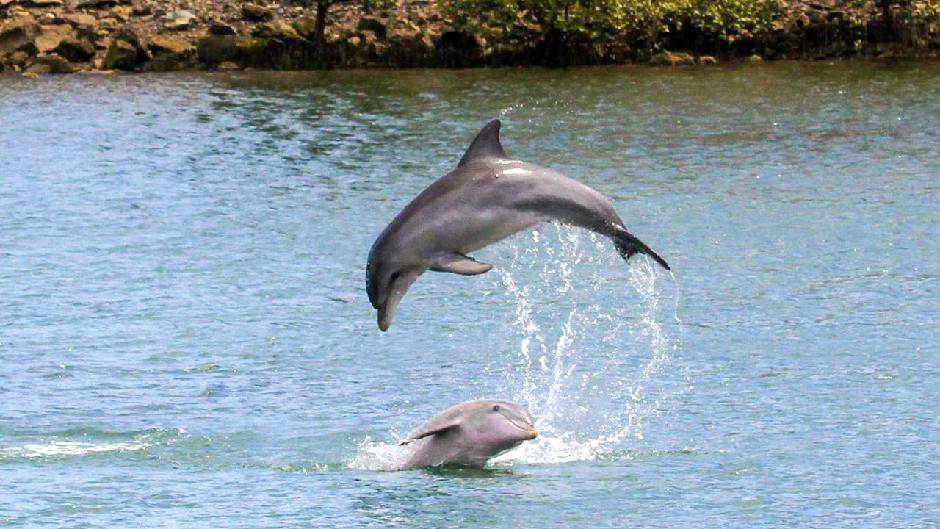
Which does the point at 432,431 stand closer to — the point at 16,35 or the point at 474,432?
the point at 474,432

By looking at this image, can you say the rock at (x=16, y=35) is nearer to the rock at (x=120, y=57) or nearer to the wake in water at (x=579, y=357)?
the rock at (x=120, y=57)

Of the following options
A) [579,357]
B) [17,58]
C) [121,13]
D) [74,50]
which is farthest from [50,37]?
[579,357]

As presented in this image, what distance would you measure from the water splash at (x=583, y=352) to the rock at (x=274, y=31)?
1419 inches

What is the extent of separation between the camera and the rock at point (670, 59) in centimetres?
6844

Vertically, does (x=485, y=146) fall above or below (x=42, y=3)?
above

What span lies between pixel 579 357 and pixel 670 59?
4421 cm

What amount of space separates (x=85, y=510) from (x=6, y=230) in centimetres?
1921

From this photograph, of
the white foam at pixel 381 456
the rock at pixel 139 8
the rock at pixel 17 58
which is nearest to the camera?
the white foam at pixel 381 456

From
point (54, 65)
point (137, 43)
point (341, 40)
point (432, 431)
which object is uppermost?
point (432, 431)

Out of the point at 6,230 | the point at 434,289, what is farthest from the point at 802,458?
the point at 6,230

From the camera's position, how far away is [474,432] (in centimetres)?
1806

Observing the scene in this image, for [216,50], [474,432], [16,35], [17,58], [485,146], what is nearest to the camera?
[485,146]

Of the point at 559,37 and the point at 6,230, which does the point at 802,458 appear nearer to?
the point at 6,230

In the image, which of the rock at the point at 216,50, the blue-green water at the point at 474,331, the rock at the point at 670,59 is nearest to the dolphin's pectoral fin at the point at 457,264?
the blue-green water at the point at 474,331
